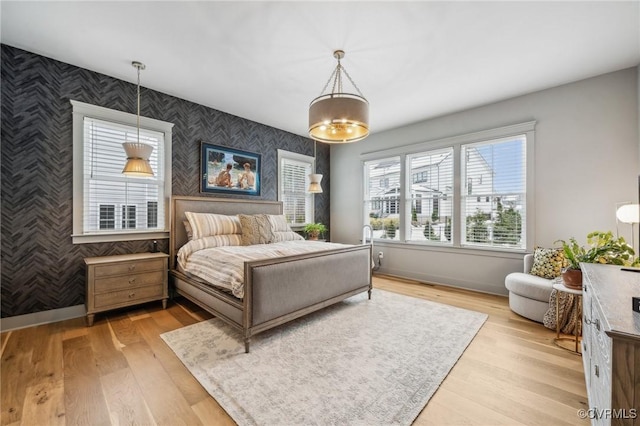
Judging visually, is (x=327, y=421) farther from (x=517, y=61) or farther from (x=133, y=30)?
(x=517, y=61)

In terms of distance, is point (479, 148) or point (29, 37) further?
point (479, 148)

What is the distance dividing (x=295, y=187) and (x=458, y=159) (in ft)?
10.00

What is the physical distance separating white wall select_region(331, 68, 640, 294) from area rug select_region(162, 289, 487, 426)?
122 cm

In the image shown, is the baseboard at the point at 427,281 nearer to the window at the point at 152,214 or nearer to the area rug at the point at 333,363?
the area rug at the point at 333,363

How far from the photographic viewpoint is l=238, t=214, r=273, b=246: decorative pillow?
374 centimetres

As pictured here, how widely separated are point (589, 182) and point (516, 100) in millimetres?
1427

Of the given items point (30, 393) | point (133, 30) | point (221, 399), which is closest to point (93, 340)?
point (30, 393)

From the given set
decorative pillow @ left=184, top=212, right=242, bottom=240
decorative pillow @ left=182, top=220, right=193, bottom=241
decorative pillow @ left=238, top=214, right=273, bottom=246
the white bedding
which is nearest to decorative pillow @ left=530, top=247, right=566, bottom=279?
the white bedding

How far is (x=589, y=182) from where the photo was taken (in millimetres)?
3176

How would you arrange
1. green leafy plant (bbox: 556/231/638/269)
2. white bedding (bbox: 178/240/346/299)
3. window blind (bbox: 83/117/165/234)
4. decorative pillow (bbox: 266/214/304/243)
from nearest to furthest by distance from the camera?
green leafy plant (bbox: 556/231/638/269) → white bedding (bbox: 178/240/346/299) → window blind (bbox: 83/117/165/234) → decorative pillow (bbox: 266/214/304/243)

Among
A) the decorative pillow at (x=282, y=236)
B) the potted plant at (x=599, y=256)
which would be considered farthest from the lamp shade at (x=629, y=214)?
the decorative pillow at (x=282, y=236)

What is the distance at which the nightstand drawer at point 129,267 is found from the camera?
2.82 metres

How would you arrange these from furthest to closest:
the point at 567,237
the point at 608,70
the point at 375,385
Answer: the point at 567,237 < the point at 608,70 < the point at 375,385

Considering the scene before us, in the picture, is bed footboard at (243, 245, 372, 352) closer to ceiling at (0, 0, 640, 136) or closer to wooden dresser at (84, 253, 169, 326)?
wooden dresser at (84, 253, 169, 326)
